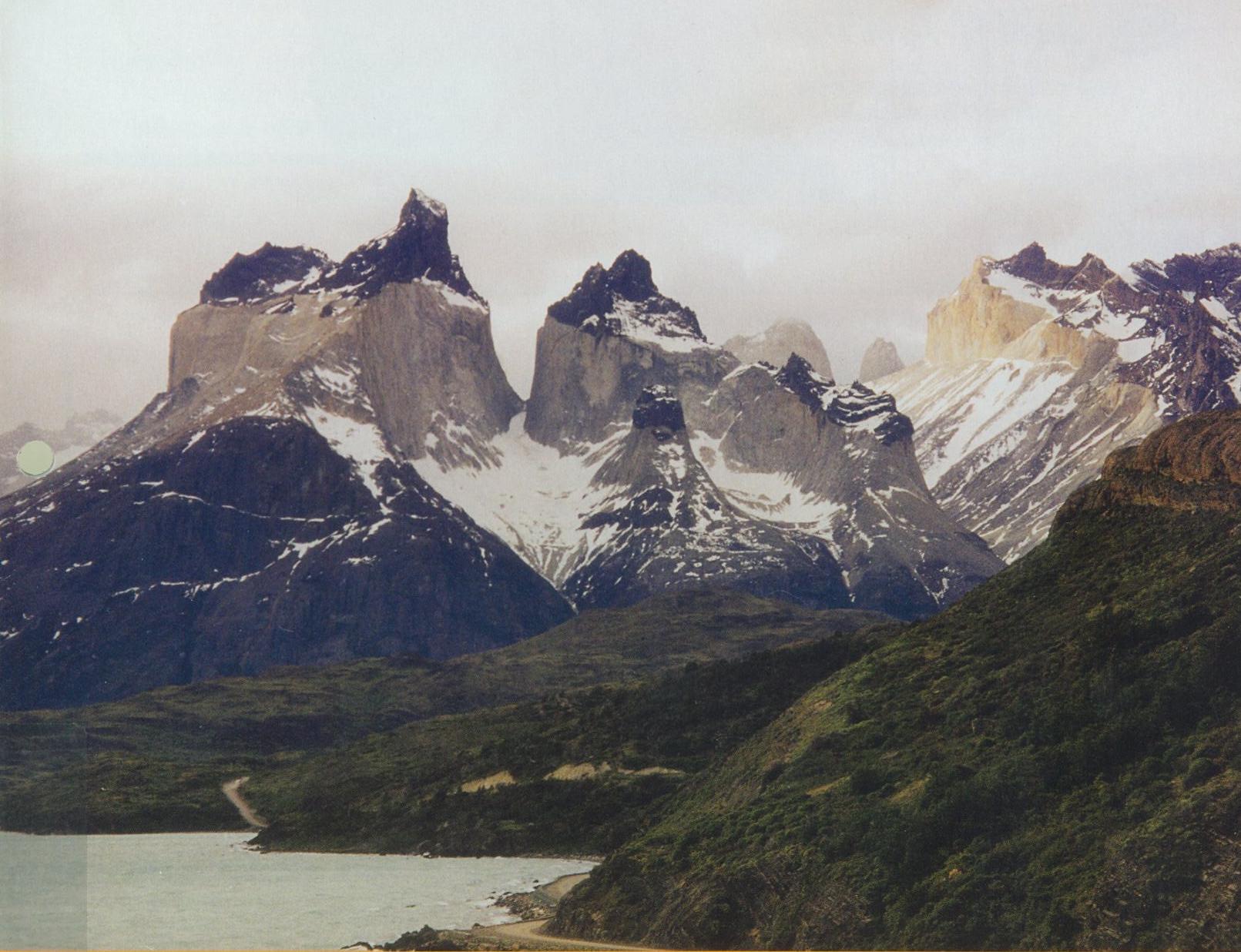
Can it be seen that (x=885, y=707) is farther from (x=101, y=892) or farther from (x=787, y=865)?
(x=101, y=892)

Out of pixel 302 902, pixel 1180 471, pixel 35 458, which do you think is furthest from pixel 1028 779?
pixel 302 902

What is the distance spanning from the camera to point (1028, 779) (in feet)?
364

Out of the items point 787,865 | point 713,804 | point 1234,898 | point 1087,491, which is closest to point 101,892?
point 713,804

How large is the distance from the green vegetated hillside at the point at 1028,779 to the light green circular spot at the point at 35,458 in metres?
58.3

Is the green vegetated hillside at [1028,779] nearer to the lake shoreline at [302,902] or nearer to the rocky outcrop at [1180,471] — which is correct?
the rocky outcrop at [1180,471]

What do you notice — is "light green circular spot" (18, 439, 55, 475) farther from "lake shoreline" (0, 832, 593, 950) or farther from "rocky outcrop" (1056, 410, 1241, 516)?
"rocky outcrop" (1056, 410, 1241, 516)

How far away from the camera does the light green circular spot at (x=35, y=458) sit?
61375mm

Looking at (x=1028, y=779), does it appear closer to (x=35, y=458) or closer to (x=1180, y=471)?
(x=1180, y=471)

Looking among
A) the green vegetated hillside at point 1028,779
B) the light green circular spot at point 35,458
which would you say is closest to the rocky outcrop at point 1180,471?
the green vegetated hillside at point 1028,779

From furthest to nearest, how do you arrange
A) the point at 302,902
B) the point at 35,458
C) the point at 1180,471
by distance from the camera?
1. the point at 302,902
2. the point at 1180,471
3. the point at 35,458

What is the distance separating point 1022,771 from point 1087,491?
45902 millimetres

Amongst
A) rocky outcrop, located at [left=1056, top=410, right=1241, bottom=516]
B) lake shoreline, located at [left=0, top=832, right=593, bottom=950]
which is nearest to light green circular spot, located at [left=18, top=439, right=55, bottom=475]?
lake shoreline, located at [left=0, top=832, right=593, bottom=950]

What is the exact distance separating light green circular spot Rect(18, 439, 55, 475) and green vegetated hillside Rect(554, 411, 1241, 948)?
191 ft

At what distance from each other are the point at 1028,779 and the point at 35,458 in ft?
229
